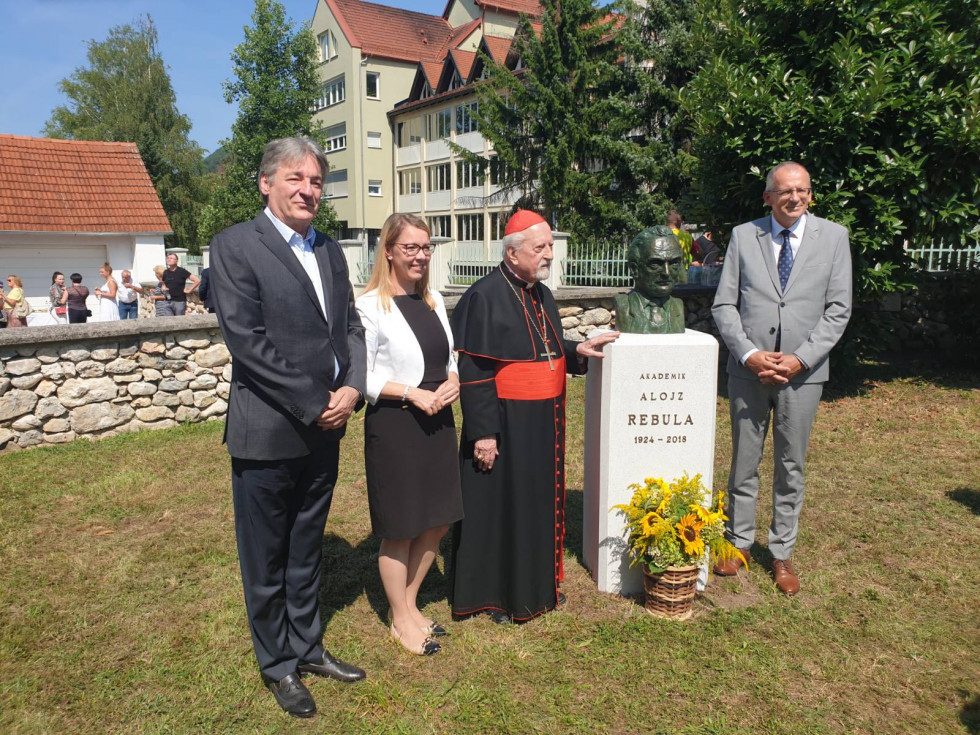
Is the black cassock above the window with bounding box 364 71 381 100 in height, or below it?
below

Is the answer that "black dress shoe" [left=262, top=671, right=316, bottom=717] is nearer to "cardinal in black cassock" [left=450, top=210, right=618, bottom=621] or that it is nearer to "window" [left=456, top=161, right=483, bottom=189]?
"cardinal in black cassock" [left=450, top=210, right=618, bottom=621]

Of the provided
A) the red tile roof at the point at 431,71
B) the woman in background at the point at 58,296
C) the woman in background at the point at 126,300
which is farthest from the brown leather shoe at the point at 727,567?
the red tile roof at the point at 431,71

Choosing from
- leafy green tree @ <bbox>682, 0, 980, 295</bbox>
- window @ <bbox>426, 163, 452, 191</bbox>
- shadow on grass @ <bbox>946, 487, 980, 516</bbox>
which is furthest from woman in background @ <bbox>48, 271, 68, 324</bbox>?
window @ <bbox>426, 163, 452, 191</bbox>

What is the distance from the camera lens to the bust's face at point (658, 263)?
3.82m

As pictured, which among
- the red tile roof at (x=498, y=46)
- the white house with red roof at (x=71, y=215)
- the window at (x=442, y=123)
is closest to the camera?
the white house with red roof at (x=71, y=215)

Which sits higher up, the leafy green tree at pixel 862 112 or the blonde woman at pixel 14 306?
the leafy green tree at pixel 862 112

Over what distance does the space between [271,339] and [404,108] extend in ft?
111

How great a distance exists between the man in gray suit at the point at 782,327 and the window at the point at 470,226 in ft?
89.5

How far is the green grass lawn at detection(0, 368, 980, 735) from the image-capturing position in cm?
304

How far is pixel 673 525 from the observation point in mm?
3676

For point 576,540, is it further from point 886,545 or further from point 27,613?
point 27,613

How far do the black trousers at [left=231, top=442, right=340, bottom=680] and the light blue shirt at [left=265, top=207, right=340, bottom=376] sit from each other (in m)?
0.49

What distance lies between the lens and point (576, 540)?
4828 millimetres

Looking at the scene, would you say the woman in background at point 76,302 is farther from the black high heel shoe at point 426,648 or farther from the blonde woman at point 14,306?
the black high heel shoe at point 426,648
